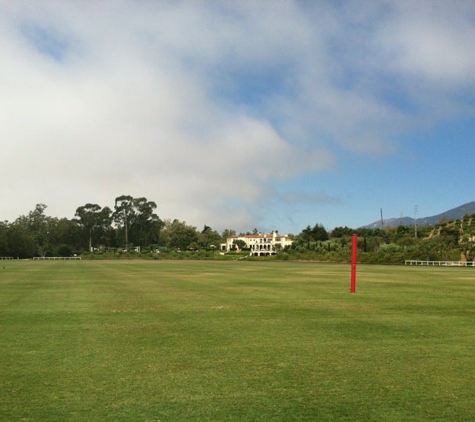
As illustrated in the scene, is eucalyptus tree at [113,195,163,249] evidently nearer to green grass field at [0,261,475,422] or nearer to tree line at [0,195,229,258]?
tree line at [0,195,229,258]

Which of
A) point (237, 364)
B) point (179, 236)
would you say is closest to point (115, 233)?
point (179, 236)

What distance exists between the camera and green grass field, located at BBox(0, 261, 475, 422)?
237 inches

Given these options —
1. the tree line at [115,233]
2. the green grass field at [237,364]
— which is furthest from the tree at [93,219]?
the green grass field at [237,364]

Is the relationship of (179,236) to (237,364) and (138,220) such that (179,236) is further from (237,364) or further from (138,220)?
(237,364)

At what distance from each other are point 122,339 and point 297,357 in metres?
3.69

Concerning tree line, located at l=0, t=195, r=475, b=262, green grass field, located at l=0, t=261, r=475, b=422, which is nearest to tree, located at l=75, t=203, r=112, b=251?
tree line, located at l=0, t=195, r=475, b=262

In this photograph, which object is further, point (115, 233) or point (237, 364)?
point (115, 233)

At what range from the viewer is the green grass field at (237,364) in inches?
237

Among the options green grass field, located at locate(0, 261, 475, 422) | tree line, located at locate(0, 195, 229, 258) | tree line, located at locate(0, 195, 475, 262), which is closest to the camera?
green grass field, located at locate(0, 261, 475, 422)

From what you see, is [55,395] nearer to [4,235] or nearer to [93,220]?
[4,235]

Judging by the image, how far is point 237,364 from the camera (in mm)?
8156

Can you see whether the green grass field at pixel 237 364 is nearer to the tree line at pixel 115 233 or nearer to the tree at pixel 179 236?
the tree line at pixel 115 233

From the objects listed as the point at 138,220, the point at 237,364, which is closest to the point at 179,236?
the point at 138,220

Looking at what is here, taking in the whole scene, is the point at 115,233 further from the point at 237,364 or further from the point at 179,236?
the point at 237,364
